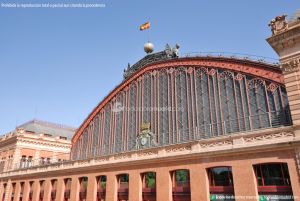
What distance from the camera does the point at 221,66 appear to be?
85.5 ft

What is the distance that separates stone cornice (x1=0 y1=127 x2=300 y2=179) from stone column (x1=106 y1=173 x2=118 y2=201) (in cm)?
106

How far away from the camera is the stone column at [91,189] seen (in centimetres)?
2625

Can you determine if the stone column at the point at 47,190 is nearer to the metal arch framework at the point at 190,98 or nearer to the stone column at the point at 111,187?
the metal arch framework at the point at 190,98

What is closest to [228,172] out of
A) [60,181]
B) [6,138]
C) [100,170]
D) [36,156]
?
[100,170]

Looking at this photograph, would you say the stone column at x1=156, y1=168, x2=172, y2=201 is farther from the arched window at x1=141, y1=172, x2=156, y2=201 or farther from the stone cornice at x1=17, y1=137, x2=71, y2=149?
the stone cornice at x1=17, y1=137, x2=71, y2=149

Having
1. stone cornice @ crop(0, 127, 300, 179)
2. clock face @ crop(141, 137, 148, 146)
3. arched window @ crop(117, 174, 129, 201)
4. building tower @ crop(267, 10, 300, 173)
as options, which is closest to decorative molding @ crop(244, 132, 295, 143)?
stone cornice @ crop(0, 127, 300, 179)

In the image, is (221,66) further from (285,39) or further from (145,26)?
(145,26)

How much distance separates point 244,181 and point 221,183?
2.02m

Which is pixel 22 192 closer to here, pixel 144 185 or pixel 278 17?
pixel 144 185

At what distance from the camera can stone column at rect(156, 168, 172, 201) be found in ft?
67.2

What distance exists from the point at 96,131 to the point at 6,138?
78.8 ft

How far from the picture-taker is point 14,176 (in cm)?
4172

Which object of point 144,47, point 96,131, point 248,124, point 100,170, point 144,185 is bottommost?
point 144,185

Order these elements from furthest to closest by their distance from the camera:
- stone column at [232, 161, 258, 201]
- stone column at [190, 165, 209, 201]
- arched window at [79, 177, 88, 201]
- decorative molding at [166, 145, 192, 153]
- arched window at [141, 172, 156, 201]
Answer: arched window at [79, 177, 88, 201] < arched window at [141, 172, 156, 201] < decorative molding at [166, 145, 192, 153] < stone column at [190, 165, 209, 201] < stone column at [232, 161, 258, 201]
